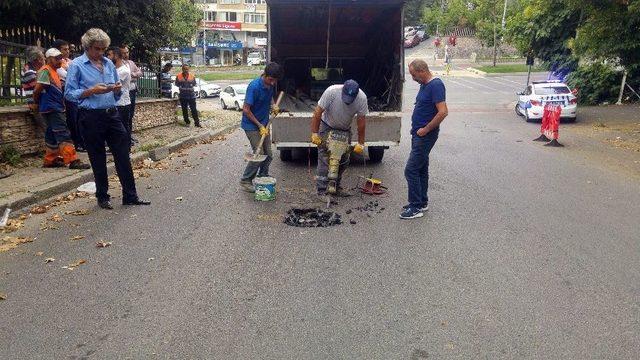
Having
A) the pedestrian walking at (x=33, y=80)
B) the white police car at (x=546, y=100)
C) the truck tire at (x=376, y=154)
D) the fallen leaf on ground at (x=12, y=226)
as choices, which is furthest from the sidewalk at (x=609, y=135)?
the pedestrian walking at (x=33, y=80)

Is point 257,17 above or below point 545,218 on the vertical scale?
above

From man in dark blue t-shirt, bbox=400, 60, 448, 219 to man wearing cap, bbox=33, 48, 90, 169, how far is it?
16.6 feet

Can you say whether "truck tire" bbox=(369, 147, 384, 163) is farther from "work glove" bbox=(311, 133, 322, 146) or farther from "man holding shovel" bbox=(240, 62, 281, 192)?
"work glove" bbox=(311, 133, 322, 146)

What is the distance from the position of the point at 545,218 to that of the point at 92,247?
5105 mm

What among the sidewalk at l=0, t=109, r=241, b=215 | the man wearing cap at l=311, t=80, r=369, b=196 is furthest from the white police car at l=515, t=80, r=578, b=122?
the man wearing cap at l=311, t=80, r=369, b=196

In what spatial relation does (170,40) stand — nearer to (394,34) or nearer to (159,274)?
(394,34)

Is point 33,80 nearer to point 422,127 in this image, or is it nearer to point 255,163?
point 255,163

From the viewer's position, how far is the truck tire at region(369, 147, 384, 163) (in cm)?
1017

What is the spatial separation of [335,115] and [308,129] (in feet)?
7.53

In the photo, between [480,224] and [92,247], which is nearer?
[92,247]

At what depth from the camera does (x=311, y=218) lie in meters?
6.52

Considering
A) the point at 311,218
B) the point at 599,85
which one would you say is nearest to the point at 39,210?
the point at 311,218

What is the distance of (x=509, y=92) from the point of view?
114 ft

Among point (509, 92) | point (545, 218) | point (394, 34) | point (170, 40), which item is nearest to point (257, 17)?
point (509, 92)
